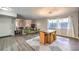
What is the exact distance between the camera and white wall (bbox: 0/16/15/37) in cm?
167

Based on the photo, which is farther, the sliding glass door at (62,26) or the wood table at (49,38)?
the wood table at (49,38)

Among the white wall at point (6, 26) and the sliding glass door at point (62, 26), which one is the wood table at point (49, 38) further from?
the white wall at point (6, 26)

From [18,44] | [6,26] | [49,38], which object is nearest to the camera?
[18,44]

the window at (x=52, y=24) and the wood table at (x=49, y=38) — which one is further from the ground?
the window at (x=52, y=24)

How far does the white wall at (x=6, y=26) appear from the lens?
167 cm

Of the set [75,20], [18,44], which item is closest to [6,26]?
[18,44]

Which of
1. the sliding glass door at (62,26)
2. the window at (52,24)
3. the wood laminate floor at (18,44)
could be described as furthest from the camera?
the window at (52,24)

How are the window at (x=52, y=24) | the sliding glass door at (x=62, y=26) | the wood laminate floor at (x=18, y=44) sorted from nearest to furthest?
the wood laminate floor at (x=18, y=44) < the sliding glass door at (x=62, y=26) < the window at (x=52, y=24)

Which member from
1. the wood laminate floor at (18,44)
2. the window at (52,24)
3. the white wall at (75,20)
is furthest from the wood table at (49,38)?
the white wall at (75,20)

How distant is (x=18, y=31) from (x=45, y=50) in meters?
0.74

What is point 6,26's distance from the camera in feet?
5.93

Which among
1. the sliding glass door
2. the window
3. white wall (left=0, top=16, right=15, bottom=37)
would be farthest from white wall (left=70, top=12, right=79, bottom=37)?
white wall (left=0, top=16, right=15, bottom=37)

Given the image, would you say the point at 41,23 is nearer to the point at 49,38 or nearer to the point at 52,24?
the point at 52,24
